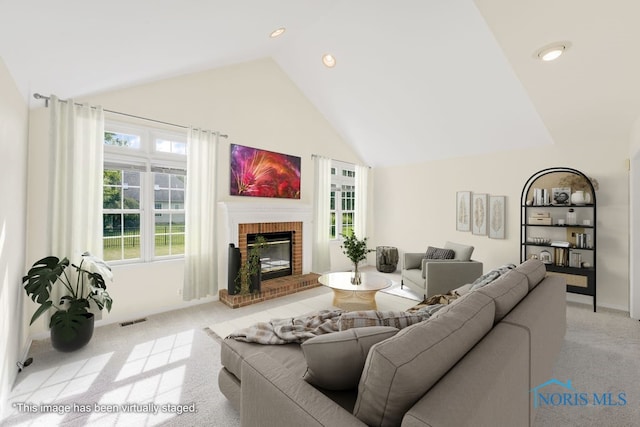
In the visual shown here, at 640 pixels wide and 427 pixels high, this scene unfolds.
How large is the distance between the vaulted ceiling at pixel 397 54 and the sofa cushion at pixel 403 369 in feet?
8.51

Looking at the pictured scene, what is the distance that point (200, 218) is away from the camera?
400 cm

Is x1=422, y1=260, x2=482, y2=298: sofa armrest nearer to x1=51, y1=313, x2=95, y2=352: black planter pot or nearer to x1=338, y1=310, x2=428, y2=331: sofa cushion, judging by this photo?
x1=338, y1=310, x2=428, y2=331: sofa cushion

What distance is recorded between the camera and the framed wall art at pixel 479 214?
16.7 ft

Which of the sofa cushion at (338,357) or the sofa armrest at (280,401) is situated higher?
the sofa cushion at (338,357)

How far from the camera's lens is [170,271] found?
12.8ft

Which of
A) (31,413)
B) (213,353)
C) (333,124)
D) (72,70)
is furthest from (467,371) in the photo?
(333,124)

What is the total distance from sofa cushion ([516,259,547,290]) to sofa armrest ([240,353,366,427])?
6.70ft

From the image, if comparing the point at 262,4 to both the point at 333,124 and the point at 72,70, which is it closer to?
the point at 72,70

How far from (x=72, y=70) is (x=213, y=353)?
2.91 metres

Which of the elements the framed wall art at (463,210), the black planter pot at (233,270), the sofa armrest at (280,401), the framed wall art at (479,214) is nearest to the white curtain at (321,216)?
the black planter pot at (233,270)

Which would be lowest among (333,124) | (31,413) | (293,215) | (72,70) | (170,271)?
(31,413)

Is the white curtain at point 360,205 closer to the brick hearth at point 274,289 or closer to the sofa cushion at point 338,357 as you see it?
the brick hearth at point 274,289

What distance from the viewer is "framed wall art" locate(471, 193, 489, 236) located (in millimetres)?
5098

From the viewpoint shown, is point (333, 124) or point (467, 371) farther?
point (333, 124)
